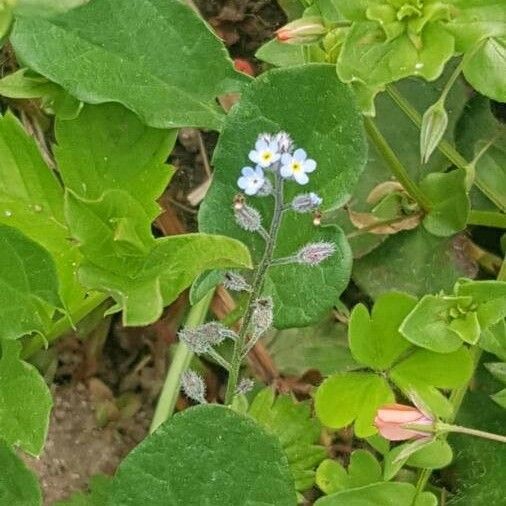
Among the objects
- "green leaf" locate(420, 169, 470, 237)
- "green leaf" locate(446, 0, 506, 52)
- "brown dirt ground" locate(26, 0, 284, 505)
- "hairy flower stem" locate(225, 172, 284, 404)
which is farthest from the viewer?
"brown dirt ground" locate(26, 0, 284, 505)

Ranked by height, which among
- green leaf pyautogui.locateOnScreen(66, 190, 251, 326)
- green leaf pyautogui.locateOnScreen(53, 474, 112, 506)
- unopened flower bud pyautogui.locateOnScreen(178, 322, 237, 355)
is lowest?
green leaf pyautogui.locateOnScreen(53, 474, 112, 506)

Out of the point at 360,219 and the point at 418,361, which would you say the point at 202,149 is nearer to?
the point at 360,219

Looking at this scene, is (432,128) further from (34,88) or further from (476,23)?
(34,88)

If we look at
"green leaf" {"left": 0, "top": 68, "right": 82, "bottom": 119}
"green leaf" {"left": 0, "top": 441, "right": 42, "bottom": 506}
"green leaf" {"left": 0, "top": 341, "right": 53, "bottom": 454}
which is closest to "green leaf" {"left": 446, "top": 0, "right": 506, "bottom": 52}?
"green leaf" {"left": 0, "top": 68, "right": 82, "bottom": 119}

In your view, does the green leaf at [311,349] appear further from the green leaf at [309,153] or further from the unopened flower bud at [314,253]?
the unopened flower bud at [314,253]

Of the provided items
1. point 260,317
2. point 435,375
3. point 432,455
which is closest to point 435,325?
point 435,375

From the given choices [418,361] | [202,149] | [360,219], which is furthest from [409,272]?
[202,149]

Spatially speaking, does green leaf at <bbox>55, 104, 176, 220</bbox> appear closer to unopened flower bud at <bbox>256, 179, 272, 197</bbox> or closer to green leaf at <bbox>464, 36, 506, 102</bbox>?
unopened flower bud at <bbox>256, 179, 272, 197</bbox>
